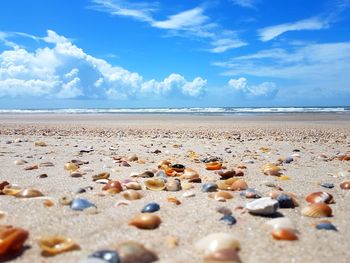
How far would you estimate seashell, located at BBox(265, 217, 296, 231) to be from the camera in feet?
7.38

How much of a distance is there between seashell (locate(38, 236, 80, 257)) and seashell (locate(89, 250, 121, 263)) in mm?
204

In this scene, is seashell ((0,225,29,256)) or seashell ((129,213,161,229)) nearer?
seashell ((0,225,29,256))

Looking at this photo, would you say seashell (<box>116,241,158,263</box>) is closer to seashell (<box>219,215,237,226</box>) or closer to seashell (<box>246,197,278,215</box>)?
seashell (<box>219,215,237,226</box>)

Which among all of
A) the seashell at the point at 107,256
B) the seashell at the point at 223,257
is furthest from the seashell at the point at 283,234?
the seashell at the point at 107,256

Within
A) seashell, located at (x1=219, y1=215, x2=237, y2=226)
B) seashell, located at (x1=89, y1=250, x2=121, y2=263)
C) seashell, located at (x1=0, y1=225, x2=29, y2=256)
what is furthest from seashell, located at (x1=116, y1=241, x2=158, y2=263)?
seashell, located at (x1=219, y1=215, x2=237, y2=226)

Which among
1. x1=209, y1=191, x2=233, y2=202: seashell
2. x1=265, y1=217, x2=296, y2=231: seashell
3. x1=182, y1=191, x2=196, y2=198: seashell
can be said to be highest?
x1=265, y1=217, x2=296, y2=231: seashell

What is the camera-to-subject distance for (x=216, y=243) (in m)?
1.94

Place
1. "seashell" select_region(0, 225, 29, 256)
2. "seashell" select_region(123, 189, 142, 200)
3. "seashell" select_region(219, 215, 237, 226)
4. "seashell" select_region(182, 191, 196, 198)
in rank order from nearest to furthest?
1. "seashell" select_region(0, 225, 29, 256)
2. "seashell" select_region(219, 215, 237, 226)
3. "seashell" select_region(123, 189, 142, 200)
4. "seashell" select_region(182, 191, 196, 198)

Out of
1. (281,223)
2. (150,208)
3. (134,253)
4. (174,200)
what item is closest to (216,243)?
(134,253)

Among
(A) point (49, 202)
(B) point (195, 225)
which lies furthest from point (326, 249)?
(A) point (49, 202)

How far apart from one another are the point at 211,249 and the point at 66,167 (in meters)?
3.36

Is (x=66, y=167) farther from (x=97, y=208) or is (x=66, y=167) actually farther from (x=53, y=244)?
(x=53, y=244)

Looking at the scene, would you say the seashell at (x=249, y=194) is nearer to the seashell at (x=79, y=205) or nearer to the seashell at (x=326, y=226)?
the seashell at (x=326, y=226)

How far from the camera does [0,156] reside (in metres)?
6.15
